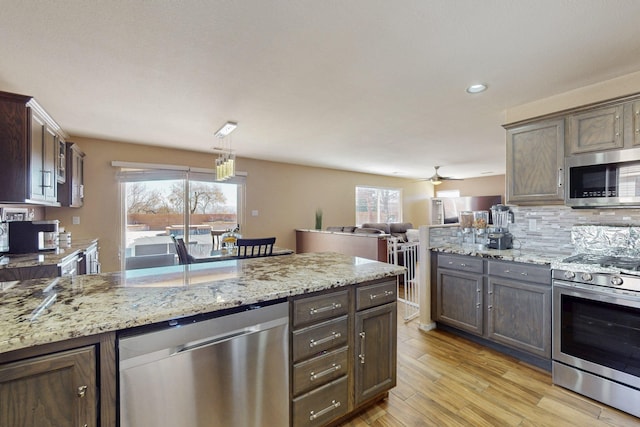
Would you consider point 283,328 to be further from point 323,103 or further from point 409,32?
point 323,103

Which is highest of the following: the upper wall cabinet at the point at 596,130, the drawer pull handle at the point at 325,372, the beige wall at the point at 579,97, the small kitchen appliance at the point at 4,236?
the beige wall at the point at 579,97

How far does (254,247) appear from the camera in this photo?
3305 mm

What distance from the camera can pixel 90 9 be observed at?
1.49 m

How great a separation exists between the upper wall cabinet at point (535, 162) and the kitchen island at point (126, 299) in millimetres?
1813

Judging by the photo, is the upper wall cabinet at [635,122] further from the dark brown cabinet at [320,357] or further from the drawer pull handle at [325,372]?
the drawer pull handle at [325,372]

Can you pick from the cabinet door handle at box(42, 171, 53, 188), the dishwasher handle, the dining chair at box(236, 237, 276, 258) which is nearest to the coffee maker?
the dining chair at box(236, 237, 276, 258)

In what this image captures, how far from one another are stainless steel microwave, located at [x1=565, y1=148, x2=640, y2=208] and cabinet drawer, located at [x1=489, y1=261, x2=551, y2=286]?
706mm

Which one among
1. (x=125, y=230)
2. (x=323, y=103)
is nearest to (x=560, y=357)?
(x=323, y=103)

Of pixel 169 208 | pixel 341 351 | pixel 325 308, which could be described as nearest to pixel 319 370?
pixel 341 351

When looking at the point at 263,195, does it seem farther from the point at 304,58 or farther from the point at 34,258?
the point at 304,58

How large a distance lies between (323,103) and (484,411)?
9.24 feet

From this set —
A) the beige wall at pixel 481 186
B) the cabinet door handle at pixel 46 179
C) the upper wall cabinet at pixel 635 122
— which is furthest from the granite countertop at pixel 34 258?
the beige wall at pixel 481 186

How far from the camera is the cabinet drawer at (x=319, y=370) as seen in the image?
57.4 inches

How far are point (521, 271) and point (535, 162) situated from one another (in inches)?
42.8
